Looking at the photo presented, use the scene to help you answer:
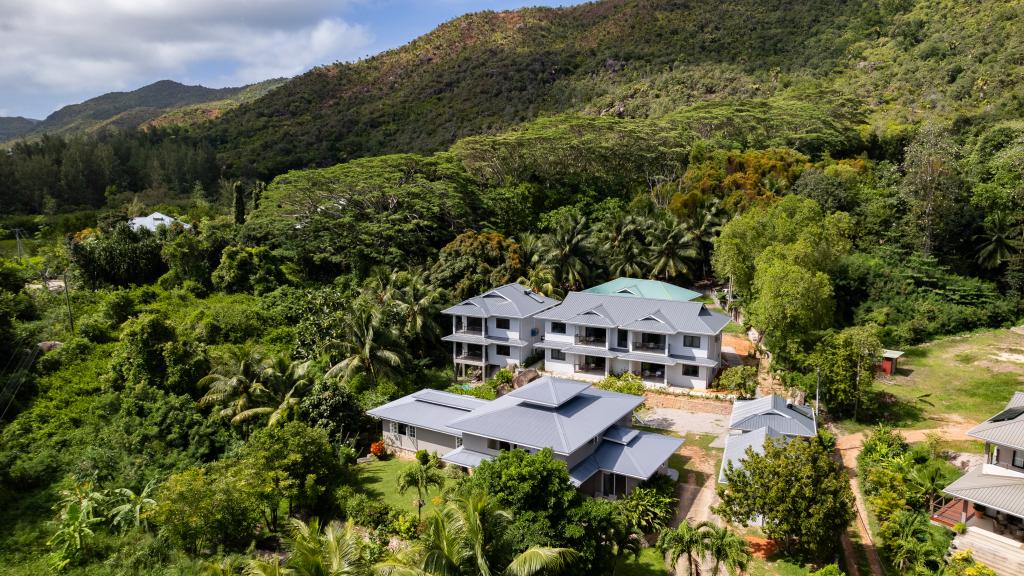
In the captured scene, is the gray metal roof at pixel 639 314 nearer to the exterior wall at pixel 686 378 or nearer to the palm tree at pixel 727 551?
the exterior wall at pixel 686 378

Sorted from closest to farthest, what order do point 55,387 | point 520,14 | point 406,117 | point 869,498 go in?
point 869,498 < point 55,387 < point 406,117 < point 520,14

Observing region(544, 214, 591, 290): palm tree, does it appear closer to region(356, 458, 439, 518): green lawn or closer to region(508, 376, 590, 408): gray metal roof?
region(508, 376, 590, 408): gray metal roof

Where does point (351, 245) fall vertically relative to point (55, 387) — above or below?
above

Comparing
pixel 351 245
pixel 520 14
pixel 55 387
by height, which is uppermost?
pixel 520 14

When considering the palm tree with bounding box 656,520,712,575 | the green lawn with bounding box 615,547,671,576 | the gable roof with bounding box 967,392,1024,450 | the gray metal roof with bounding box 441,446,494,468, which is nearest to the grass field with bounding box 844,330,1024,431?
the gable roof with bounding box 967,392,1024,450

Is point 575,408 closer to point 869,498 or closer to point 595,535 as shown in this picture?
point 595,535

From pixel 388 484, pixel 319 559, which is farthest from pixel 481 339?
pixel 319 559

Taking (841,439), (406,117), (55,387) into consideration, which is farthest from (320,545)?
(406,117)
